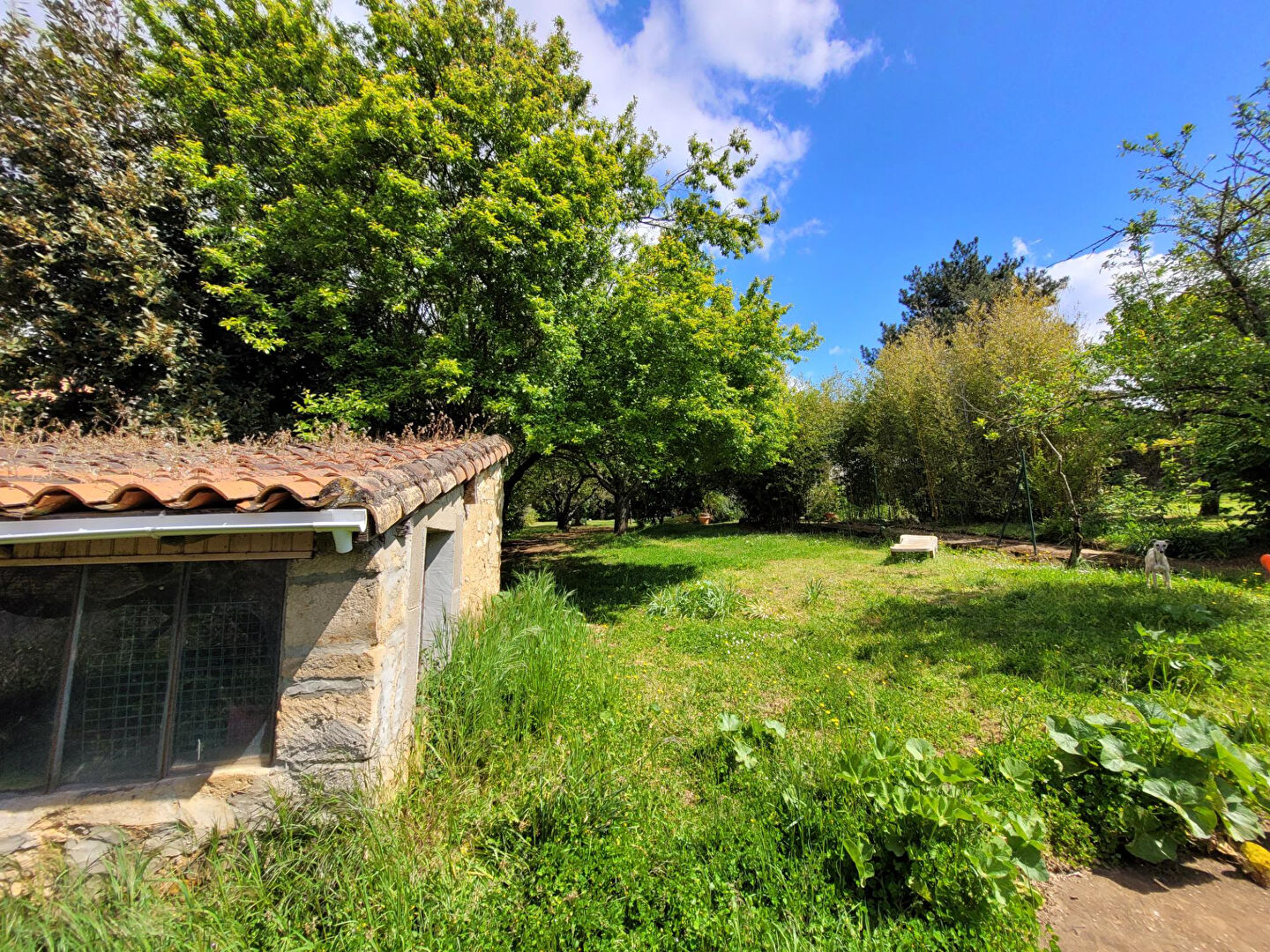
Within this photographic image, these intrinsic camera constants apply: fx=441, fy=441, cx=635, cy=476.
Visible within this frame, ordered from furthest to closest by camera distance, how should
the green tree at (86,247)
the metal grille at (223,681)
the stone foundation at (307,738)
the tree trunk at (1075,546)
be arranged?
the tree trunk at (1075,546) → the green tree at (86,247) → the metal grille at (223,681) → the stone foundation at (307,738)

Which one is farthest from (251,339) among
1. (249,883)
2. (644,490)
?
(644,490)

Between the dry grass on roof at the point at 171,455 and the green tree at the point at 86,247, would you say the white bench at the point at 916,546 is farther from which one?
the green tree at the point at 86,247

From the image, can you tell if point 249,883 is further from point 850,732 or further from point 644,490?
point 644,490

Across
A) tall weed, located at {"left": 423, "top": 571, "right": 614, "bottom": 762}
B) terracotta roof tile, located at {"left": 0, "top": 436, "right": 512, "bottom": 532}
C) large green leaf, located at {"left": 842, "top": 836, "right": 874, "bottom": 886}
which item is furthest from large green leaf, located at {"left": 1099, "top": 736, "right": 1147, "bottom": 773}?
terracotta roof tile, located at {"left": 0, "top": 436, "right": 512, "bottom": 532}

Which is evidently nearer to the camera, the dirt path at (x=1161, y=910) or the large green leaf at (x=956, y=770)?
the dirt path at (x=1161, y=910)

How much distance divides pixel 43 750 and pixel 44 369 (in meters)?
7.09

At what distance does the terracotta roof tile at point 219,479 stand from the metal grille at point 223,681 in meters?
0.77

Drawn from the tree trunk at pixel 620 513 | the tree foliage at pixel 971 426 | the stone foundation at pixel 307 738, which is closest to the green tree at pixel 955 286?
the tree foliage at pixel 971 426

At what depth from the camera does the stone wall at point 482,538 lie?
16.1ft

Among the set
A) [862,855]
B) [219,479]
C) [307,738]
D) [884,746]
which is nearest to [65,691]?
[307,738]

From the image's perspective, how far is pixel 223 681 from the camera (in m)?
2.41

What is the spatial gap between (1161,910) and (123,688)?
5244 millimetres

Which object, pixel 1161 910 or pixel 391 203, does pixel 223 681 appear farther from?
pixel 391 203

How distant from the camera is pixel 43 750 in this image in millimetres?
2199
